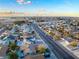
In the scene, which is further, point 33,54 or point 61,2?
point 61,2

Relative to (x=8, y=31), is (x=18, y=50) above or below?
below

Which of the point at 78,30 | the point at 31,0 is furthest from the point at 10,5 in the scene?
the point at 78,30

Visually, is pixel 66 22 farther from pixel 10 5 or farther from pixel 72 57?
pixel 10 5

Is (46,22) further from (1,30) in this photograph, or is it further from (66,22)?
(1,30)

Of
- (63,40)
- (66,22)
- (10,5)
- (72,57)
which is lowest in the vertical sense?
(72,57)

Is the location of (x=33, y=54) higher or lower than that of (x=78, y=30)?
lower

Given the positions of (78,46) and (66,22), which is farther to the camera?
(66,22)

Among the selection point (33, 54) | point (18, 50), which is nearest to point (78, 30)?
point (33, 54)

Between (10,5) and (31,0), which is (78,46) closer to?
(31,0)

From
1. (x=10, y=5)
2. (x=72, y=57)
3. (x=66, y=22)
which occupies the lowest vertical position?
(x=72, y=57)
